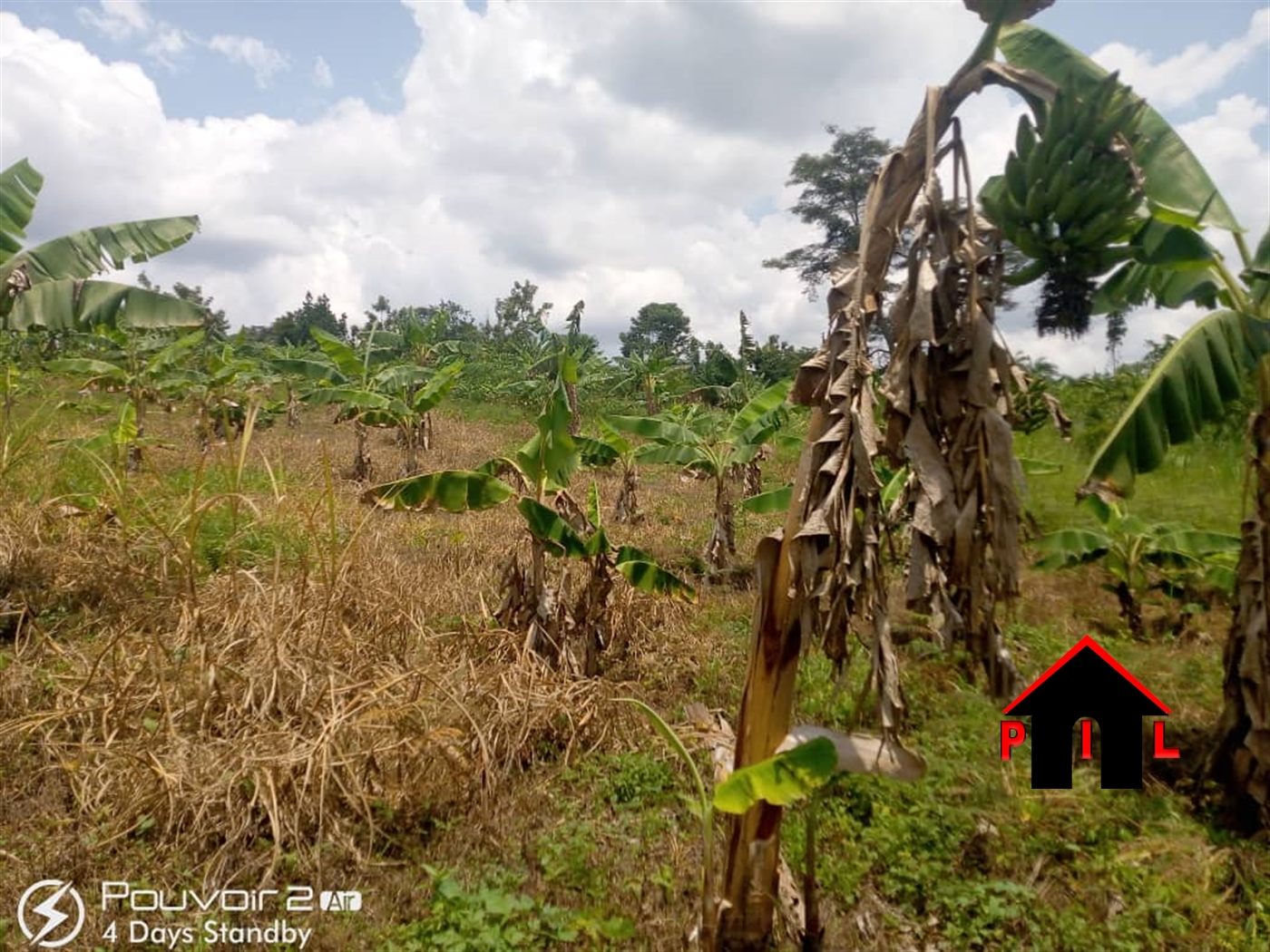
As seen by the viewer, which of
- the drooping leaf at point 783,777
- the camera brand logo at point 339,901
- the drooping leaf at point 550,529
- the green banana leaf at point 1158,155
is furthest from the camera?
the drooping leaf at point 550,529

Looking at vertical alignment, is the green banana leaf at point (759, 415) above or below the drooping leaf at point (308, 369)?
below

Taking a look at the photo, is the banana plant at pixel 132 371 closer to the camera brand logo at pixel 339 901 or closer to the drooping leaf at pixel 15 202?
the drooping leaf at pixel 15 202

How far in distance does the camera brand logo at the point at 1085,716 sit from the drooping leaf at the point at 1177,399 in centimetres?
84

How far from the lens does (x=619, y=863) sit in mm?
3057

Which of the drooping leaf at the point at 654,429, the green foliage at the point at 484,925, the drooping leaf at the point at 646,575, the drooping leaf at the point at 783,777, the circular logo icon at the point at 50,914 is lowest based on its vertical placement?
the circular logo icon at the point at 50,914

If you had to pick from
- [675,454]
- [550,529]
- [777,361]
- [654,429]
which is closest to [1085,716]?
[550,529]

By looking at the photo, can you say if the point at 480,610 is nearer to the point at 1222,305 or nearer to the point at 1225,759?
the point at 1225,759

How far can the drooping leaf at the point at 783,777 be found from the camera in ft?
6.57

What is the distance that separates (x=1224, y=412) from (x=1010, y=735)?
1.88 meters

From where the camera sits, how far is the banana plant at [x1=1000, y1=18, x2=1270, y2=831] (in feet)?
10.7

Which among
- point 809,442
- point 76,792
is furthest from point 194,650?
point 809,442

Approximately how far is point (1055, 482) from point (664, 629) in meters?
6.79

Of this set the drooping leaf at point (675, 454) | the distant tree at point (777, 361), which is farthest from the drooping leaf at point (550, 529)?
the distant tree at point (777, 361)

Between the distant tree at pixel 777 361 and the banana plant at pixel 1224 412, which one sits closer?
the banana plant at pixel 1224 412
